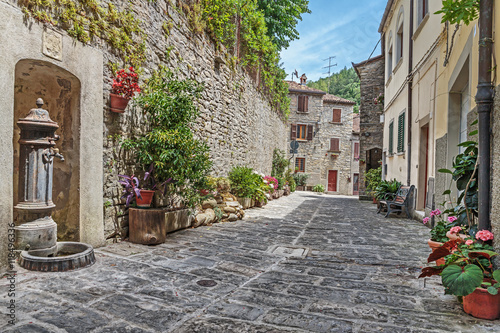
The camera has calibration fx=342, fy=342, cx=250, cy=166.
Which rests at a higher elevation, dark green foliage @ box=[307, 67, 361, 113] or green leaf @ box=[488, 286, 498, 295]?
dark green foliage @ box=[307, 67, 361, 113]

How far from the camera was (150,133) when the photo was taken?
15.3 feet

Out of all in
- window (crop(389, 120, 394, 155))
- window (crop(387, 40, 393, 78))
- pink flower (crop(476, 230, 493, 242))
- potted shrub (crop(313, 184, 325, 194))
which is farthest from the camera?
potted shrub (crop(313, 184, 325, 194))

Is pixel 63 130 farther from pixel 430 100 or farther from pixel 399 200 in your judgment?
pixel 399 200

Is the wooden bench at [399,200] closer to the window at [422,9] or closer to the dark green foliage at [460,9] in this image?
the window at [422,9]

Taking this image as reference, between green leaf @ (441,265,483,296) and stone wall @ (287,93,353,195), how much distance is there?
970 inches

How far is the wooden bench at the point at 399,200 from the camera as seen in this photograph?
26.2 feet

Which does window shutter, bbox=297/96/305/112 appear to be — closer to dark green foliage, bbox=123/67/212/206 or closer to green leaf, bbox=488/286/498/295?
dark green foliage, bbox=123/67/212/206

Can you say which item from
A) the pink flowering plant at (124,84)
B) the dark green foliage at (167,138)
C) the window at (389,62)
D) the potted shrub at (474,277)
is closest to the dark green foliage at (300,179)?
the window at (389,62)

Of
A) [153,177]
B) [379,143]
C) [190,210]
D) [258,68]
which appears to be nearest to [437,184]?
[190,210]

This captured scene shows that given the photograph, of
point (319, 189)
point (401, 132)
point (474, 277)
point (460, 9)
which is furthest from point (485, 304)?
point (319, 189)

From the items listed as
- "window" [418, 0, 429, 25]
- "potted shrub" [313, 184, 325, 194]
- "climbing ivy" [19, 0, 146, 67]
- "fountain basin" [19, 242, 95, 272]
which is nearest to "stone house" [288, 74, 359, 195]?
"potted shrub" [313, 184, 325, 194]

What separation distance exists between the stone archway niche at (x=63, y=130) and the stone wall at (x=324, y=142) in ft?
77.6

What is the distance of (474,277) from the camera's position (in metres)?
2.23

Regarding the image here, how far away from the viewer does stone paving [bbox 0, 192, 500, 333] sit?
2.20 m
